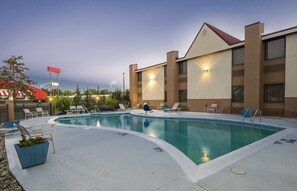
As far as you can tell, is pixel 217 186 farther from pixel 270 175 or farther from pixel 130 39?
pixel 130 39

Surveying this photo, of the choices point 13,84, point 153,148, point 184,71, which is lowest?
point 153,148

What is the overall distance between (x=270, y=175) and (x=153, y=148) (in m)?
2.60

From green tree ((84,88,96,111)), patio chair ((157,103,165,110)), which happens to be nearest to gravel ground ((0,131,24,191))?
green tree ((84,88,96,111))

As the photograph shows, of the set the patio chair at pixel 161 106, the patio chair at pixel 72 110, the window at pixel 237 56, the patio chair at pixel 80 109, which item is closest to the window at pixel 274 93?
the window at pixel 237 56

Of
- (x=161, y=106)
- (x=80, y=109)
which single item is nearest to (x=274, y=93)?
(x=161, y=106)

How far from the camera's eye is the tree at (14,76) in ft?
33.2

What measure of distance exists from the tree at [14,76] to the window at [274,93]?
16.4 m

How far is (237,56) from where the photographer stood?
1233 cm

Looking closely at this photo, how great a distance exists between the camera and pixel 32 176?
2990 mm

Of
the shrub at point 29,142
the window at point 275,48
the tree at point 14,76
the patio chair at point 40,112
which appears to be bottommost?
the patio chair at point 40,112

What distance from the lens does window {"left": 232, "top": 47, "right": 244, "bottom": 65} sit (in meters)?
12.1

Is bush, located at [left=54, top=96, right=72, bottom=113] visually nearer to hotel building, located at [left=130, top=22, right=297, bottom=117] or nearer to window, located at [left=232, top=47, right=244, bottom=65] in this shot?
hotel building, located at [left=130, top=22, right=297, bottom=117]

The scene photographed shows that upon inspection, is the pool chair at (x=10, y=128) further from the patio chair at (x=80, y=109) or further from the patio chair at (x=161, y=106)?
the patio chair at (x=161, y=106)

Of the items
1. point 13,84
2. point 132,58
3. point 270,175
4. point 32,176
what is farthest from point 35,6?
point 132,58
